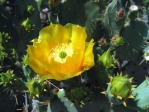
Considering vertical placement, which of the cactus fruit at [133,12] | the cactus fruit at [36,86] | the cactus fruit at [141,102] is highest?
the cactus fruit at [133,12]

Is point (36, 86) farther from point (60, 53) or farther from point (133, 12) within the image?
point (133, 12)

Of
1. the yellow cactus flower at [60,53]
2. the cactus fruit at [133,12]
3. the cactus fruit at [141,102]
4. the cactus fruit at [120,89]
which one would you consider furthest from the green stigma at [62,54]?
the cactus fruit at [133,12]

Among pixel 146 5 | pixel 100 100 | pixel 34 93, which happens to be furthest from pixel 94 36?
pixel 34 93

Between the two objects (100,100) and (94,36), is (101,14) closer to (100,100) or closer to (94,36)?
(94,36)

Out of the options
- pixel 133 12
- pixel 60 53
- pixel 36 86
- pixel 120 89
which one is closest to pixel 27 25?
pixel 60 53

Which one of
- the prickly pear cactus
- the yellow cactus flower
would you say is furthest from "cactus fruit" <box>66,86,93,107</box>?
the yellow cactus flower

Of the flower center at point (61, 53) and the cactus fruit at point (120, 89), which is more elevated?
the flower center at point (61, 53)

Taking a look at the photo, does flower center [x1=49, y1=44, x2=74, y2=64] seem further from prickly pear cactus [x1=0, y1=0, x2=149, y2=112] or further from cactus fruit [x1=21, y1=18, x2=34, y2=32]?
cactus fruit [x1=21, y1=18, x2=34, y2=32]

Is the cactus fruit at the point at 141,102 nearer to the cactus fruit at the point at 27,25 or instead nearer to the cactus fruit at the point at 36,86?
the cactus fruit at the point at 36,86
